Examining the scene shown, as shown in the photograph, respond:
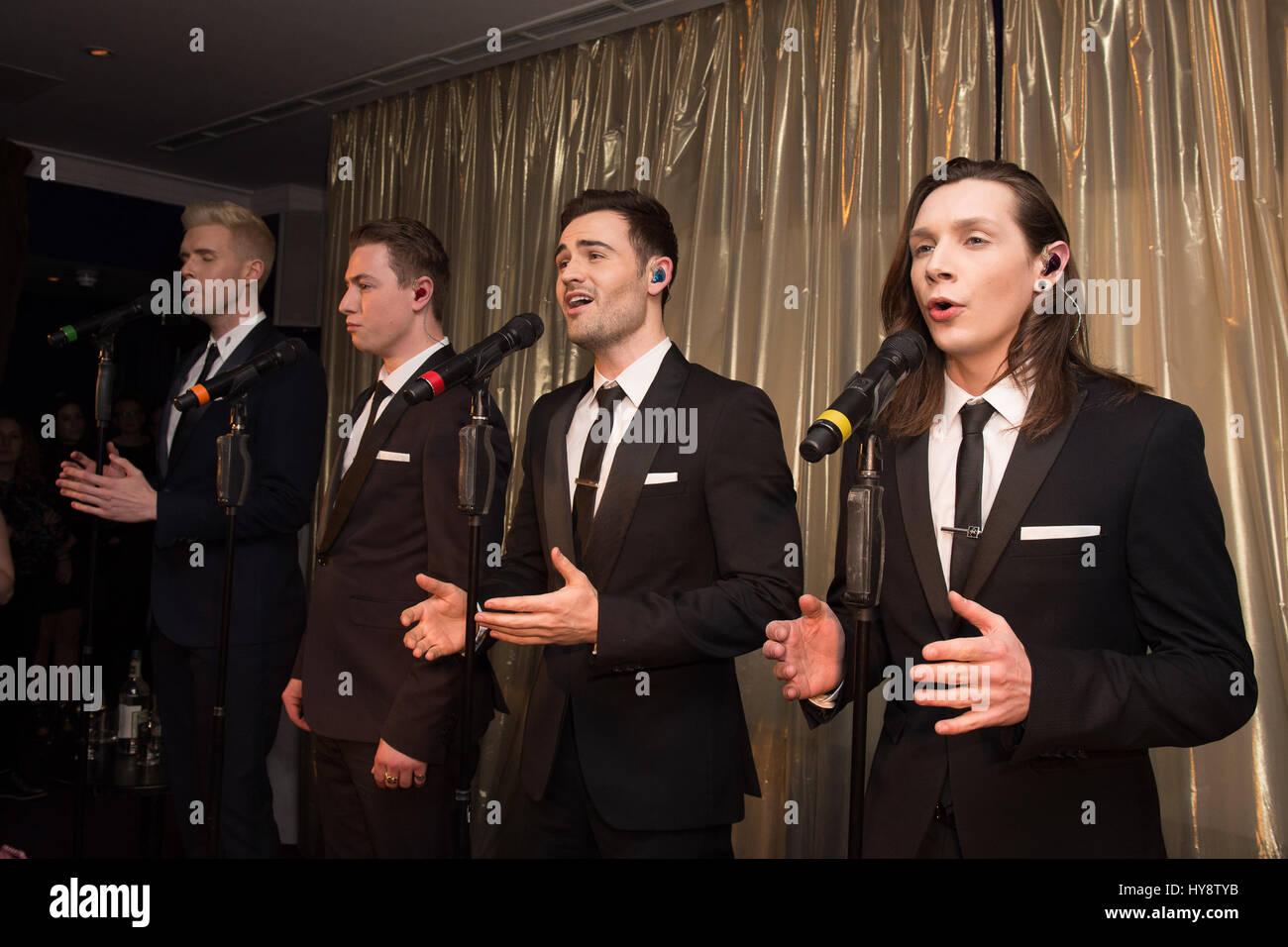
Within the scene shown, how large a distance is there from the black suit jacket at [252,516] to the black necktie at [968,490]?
188 cm

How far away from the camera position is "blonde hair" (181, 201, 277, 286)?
2.99 m

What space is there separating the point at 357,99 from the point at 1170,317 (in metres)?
3.35

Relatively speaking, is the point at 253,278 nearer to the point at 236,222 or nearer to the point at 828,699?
the point at 236,222

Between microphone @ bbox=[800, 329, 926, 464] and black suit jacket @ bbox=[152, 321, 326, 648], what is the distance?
1.85 meters

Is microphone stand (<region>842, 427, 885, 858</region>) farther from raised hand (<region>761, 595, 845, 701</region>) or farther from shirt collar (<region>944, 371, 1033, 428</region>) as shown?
shirt collar (<region>944, 371, 1033, 428</region>)

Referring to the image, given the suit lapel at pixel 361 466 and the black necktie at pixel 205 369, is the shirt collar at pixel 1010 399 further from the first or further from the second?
the black necktie at pixel 205 369

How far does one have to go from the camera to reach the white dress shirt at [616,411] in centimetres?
203

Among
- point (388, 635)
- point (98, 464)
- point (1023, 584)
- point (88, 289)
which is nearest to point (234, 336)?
point (98, 464)

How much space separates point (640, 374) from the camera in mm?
2080

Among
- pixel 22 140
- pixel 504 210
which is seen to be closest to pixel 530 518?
pixel 504 210

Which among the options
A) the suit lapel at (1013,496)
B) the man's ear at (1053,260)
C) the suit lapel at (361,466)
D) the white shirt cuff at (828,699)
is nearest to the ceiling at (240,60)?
the suit lapel at (361,466)

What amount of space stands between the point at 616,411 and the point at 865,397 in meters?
0.82

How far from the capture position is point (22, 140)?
500 cm
